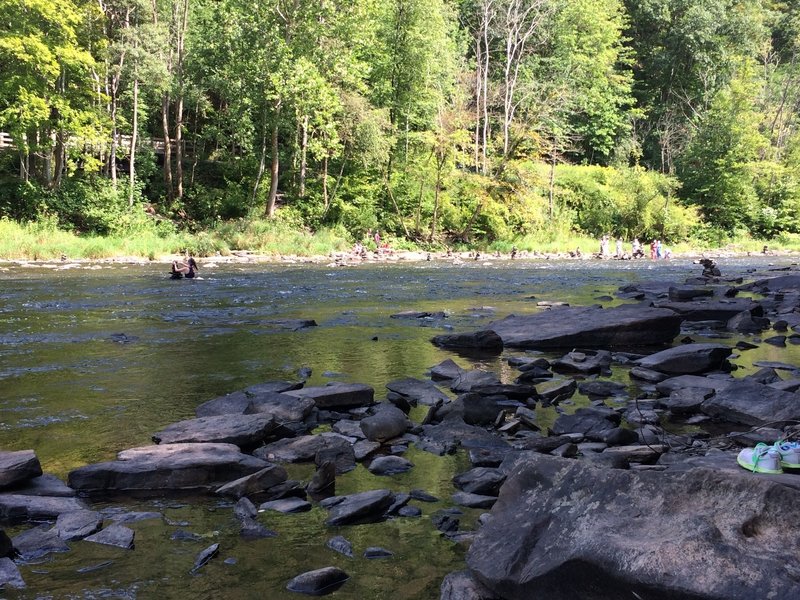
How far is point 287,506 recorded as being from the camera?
419 cm

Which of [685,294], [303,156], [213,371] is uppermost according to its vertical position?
[303,156]

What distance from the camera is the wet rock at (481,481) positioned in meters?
4.46

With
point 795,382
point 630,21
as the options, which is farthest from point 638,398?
point 630,21

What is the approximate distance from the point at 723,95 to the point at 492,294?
Answer: 44.7 metres

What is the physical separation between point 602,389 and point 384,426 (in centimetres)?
263

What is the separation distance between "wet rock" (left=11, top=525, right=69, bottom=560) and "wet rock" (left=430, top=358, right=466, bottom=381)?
4.65 m

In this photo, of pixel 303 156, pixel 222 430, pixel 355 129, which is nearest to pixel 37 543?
pixel 222 430

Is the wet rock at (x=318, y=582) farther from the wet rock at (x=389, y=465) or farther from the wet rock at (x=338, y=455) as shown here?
the wet rock at (x=389, y=465)

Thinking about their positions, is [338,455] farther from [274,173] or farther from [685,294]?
[274,173]

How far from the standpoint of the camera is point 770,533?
8.84 ft

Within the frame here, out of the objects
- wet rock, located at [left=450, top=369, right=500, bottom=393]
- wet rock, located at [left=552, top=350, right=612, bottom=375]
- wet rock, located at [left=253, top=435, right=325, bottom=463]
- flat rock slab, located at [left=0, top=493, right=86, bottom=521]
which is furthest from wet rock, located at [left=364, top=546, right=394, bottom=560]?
wet rock, located at [left=552, top=350, right=612, bottom=375]

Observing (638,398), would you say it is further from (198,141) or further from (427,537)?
(198,141)

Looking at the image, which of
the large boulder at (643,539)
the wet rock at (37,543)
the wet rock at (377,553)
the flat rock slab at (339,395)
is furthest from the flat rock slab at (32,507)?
the flat rock slab at (339,395)

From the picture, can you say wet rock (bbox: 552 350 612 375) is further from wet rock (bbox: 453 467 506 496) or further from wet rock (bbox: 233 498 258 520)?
wet rock (bbox: 233 498 258 520)
